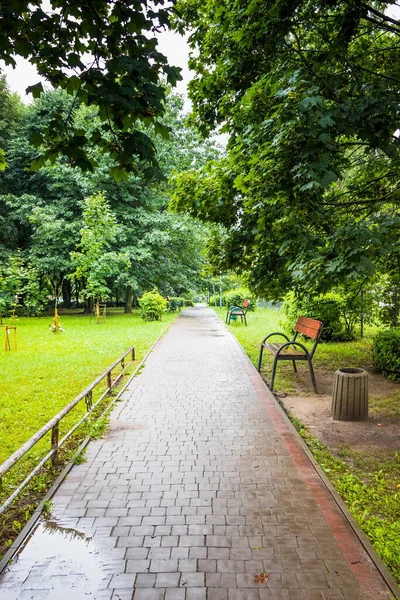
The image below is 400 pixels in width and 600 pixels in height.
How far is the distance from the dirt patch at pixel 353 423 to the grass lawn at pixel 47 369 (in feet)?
12.9

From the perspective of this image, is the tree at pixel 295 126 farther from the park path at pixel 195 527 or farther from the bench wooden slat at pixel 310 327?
the park path at pixel 195 527

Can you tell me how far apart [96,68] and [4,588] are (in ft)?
12.4

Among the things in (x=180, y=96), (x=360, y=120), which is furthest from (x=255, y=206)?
(x=180, y=96)

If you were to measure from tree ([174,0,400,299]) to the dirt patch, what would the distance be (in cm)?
200

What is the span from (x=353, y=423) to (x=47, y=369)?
6.81 m

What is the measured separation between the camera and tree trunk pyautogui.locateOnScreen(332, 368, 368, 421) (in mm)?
5637

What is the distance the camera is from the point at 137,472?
4.14 metres

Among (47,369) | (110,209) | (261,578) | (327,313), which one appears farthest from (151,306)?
(261,578)

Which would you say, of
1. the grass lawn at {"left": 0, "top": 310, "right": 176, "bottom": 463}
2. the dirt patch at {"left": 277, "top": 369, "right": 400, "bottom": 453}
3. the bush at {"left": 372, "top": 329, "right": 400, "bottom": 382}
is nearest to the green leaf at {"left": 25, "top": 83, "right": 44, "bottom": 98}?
the grass lawn at {"left": 0, "top": 310, "right": 176, "bottom": 463}

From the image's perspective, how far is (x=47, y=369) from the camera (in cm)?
911

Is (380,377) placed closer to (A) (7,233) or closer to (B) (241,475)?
(B) (241,475)

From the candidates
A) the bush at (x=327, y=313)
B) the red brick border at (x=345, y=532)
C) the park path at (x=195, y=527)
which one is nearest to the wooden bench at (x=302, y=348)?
the park path at (x=195, y=527)

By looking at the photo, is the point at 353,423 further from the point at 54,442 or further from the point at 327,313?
the point at 327,313

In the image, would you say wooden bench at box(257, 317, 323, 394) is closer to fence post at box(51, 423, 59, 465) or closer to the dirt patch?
the dirt patch
